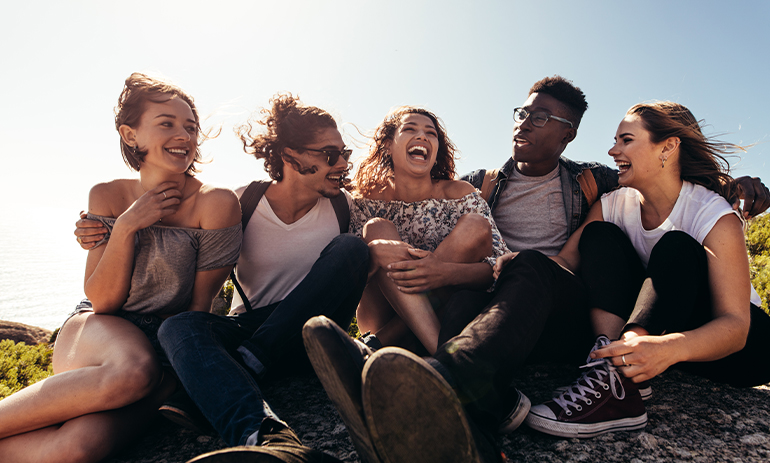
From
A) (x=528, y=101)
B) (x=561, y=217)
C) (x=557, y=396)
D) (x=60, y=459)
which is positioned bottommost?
(x=60, y=459)

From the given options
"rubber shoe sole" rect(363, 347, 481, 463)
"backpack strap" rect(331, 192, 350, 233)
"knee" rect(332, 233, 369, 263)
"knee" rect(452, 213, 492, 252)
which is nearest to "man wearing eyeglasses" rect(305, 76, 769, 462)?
"rubber shoe sole" rect(363, 347, 481, 463)

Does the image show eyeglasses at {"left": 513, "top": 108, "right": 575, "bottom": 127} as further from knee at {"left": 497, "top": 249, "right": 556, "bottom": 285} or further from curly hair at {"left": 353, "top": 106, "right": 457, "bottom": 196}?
knee at {"left": 497, "top": 249, "right": 556, "bottom": 285}

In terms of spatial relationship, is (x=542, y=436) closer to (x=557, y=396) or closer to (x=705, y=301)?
(x=557, y=396)

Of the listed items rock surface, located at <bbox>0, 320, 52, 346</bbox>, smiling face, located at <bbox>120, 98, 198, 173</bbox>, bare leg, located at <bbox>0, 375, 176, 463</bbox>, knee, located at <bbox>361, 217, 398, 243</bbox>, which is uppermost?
smiling face, located at <bbox>120, 98, 198, 173</bbox>

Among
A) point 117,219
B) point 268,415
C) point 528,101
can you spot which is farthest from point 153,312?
point 528,101

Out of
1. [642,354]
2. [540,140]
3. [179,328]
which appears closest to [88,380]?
[179,328]

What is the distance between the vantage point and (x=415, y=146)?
378 centimetres

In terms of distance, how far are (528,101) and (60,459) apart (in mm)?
4801

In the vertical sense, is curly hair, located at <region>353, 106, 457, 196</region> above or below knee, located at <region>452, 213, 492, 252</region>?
above

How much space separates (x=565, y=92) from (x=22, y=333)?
7769 millimetres

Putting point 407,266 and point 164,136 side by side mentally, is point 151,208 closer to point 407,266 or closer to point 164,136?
point 164,136

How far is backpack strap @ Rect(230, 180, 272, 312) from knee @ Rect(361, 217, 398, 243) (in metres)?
0.94

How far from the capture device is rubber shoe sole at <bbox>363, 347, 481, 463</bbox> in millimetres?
1363

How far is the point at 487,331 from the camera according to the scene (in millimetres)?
1894
